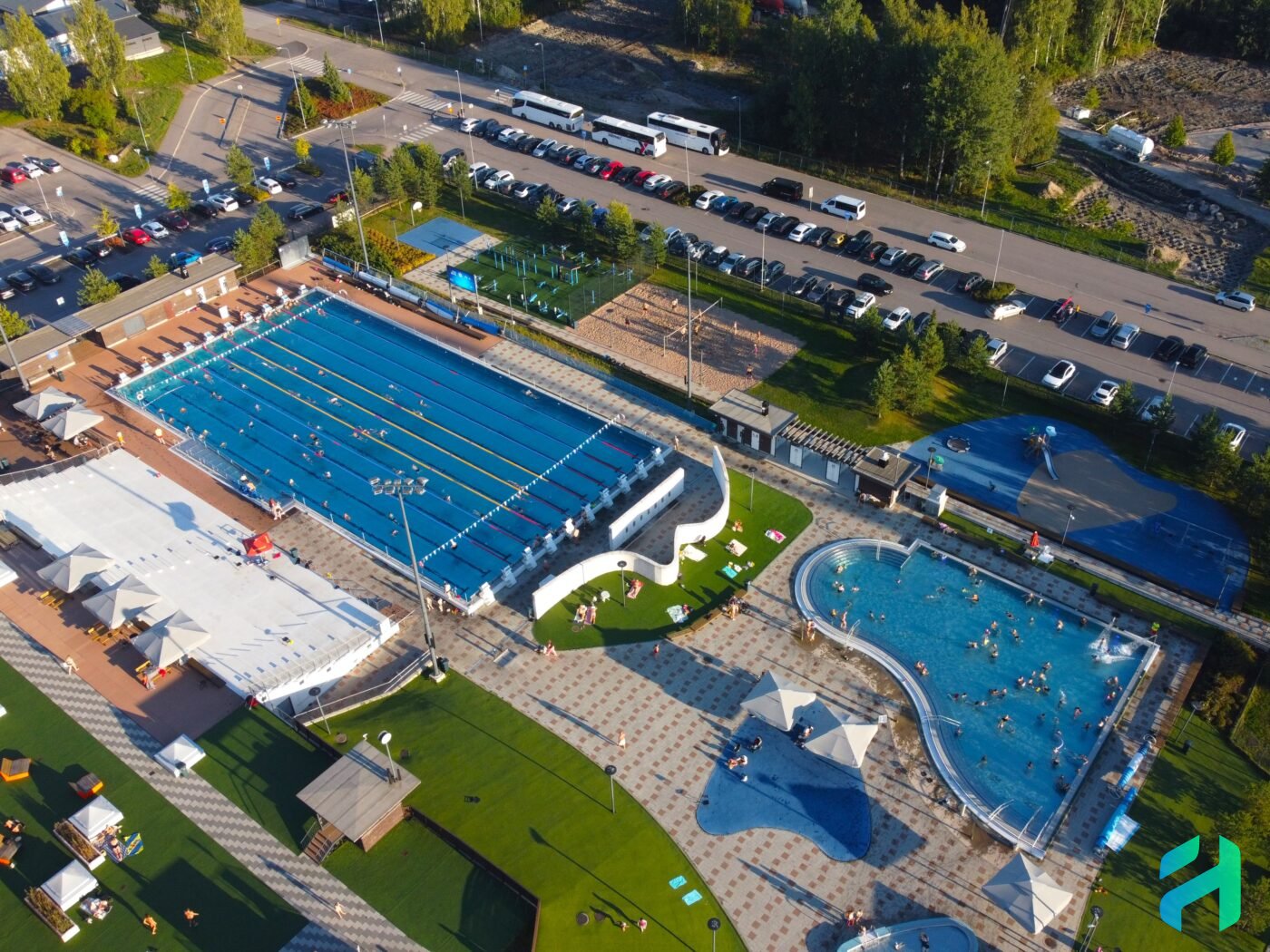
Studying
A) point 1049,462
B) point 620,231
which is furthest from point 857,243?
point 1049,462

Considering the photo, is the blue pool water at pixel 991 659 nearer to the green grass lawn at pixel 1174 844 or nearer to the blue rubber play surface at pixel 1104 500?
the green grass lawn at pixel 1174 844

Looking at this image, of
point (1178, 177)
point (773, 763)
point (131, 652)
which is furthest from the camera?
point (1178, 177)

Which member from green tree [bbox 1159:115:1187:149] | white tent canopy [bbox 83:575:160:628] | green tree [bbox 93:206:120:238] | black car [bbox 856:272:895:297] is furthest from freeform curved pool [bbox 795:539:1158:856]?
green tree [bbox 93:206:120:238]

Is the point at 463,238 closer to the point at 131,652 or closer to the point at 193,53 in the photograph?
the point at 131,652

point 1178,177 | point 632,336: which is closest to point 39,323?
point 632,336

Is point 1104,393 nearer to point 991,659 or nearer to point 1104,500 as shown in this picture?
point 1104,500

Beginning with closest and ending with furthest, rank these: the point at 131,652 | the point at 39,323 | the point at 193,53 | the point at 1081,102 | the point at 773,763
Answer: the point at 773,763 < the point at 131,652 < the point at 39,323 < the point at 1081,102 < the point at 193,53

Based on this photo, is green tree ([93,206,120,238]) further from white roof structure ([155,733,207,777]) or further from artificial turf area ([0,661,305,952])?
white roof structure ([155,733,207,777])

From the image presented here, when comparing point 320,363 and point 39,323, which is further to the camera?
point 39,323
